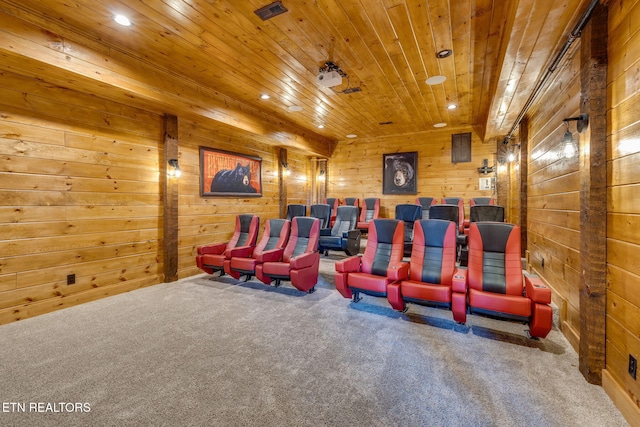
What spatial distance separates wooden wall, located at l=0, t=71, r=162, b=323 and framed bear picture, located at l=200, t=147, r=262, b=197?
86 cm

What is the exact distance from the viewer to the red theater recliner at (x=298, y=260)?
3617 mm

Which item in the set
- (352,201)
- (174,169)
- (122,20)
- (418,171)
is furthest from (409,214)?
(122,20)

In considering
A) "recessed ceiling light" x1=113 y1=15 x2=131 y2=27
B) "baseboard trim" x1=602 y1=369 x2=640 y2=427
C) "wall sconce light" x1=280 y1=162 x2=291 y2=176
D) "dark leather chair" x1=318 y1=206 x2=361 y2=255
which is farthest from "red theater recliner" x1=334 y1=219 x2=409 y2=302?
"wall sconce light" x1=280 y1=162 x2=291 y2=176

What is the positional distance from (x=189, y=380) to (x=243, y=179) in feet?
14.5

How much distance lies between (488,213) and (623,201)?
289 cm

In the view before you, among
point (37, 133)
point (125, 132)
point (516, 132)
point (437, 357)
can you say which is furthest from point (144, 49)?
point (516, 132)

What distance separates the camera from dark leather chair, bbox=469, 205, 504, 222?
440 centimetres

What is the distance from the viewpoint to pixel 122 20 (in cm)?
273

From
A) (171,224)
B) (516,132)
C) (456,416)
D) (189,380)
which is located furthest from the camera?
(516,132)

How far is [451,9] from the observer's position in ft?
8.46

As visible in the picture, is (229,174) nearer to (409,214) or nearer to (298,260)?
(298,260)

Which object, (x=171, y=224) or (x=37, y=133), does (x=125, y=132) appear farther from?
(x=171, y=224)

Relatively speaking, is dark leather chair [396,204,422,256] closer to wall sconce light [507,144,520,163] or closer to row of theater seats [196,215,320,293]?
row of theater seats [196,215,320,293]

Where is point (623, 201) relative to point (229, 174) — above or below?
below
